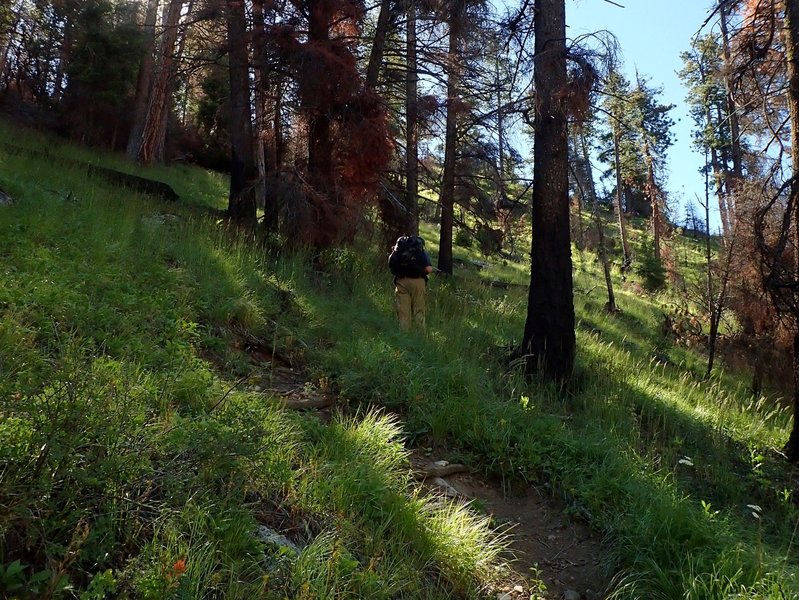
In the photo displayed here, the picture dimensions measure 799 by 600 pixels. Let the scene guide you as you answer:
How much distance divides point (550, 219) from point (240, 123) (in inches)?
262

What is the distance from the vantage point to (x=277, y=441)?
3.25 meters

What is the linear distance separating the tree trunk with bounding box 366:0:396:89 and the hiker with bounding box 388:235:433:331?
4.05 m

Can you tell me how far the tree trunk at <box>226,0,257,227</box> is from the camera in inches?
388

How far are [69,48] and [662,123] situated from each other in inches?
1912

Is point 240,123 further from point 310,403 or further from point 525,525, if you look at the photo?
point 525,525

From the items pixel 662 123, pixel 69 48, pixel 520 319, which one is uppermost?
pixel 662 123

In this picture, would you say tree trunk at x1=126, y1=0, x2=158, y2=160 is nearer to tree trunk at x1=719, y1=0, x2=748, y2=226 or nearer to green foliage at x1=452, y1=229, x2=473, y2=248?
green foliage at x1=452, y1=229, x2=473, y2=248

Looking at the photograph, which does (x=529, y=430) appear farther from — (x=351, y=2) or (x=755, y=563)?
(x=351, y=2)

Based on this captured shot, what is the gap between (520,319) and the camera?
1079 centimetres

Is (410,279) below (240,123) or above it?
below

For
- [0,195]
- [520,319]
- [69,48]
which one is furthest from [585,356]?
[69,48]

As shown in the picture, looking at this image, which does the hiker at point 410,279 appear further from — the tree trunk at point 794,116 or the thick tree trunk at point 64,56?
the thick tree trunk at point 64,56

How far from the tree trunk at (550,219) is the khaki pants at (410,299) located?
1713mm

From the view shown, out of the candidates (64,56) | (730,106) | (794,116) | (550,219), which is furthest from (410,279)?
(64,56)
